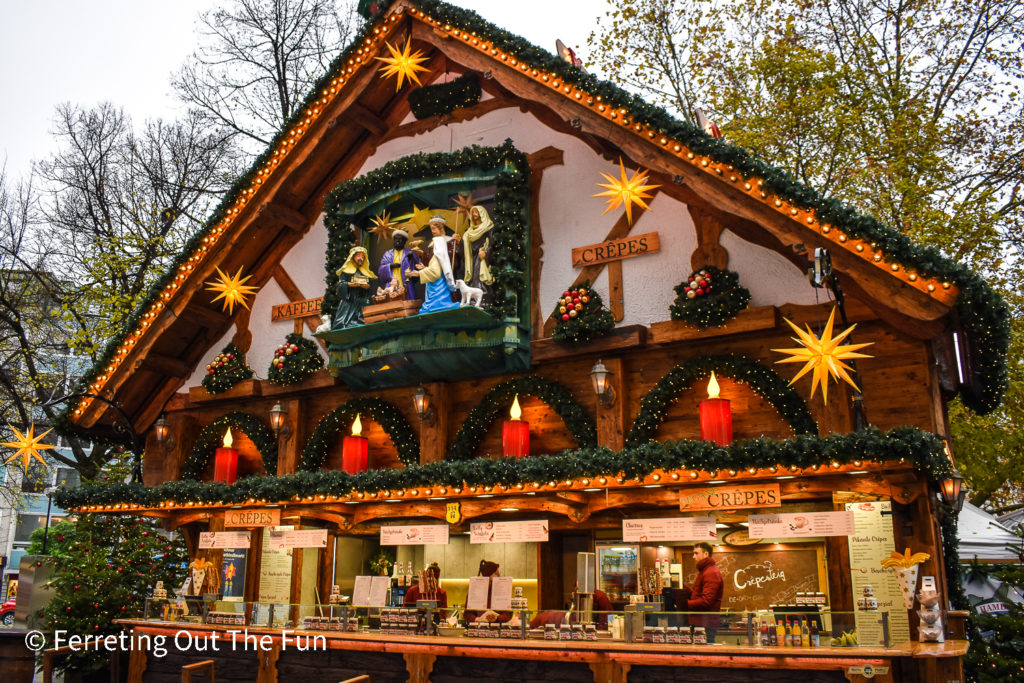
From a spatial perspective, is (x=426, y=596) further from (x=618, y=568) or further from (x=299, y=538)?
(x=618, y=568)

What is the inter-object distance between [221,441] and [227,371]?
114cm

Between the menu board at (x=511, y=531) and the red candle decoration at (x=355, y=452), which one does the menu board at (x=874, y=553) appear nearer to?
the menu board at (x=511, y=531)

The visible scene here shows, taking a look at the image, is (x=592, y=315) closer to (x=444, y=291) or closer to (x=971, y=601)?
(x=444, y=291)

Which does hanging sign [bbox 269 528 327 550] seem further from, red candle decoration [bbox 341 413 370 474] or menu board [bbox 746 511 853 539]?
menu board [bbox 746 511 853 539]

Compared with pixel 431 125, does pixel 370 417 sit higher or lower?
lower

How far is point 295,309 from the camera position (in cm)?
1231

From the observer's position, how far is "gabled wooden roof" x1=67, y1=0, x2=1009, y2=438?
785 centimetres

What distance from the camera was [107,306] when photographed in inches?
713

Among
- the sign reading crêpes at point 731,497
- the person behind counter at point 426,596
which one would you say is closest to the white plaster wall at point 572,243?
the sign reading crêpes at point 731,497

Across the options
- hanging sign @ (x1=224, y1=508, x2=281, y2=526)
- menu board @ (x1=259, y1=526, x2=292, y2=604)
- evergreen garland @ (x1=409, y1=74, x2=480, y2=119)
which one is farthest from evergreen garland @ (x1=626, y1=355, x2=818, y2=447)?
menu board @ (x1=259, y1=526, x2=292, y2=604)

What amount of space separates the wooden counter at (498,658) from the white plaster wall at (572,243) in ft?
12.1

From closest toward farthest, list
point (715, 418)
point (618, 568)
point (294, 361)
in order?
point (715, 418) < point (618, 568) < point (294, 361)

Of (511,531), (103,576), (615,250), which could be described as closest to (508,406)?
(511,531)

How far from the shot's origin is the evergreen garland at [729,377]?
28.3ft
